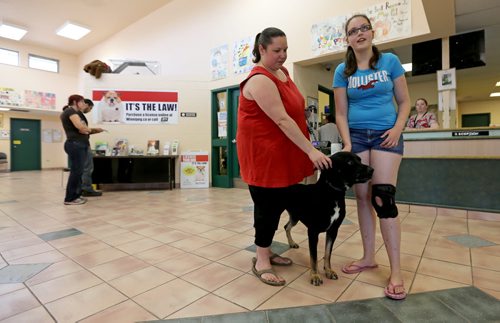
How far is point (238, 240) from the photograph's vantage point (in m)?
2.41

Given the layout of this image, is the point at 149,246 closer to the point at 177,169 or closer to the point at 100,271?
the point at 100,271

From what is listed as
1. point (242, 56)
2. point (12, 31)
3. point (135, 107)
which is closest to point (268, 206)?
point (242, 56)

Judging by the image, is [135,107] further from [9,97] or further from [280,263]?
[9,97]

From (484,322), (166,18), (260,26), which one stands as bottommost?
(484,322)

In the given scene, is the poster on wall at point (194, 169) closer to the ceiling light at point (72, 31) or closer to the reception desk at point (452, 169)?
the reception desk at point (452, 169)

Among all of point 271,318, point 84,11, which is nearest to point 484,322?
point 271,318

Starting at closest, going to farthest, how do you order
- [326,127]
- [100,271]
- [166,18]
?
[100,271], [326,127], [166,18]

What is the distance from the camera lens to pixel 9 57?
32.1 ft

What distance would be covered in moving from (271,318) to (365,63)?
4.71 ft

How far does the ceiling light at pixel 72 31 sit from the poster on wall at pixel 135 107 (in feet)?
16.3

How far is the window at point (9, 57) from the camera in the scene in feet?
31.6

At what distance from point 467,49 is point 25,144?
1382cm

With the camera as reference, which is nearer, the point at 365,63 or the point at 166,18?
the point at 365,63

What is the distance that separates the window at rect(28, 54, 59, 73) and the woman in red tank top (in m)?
12.3
